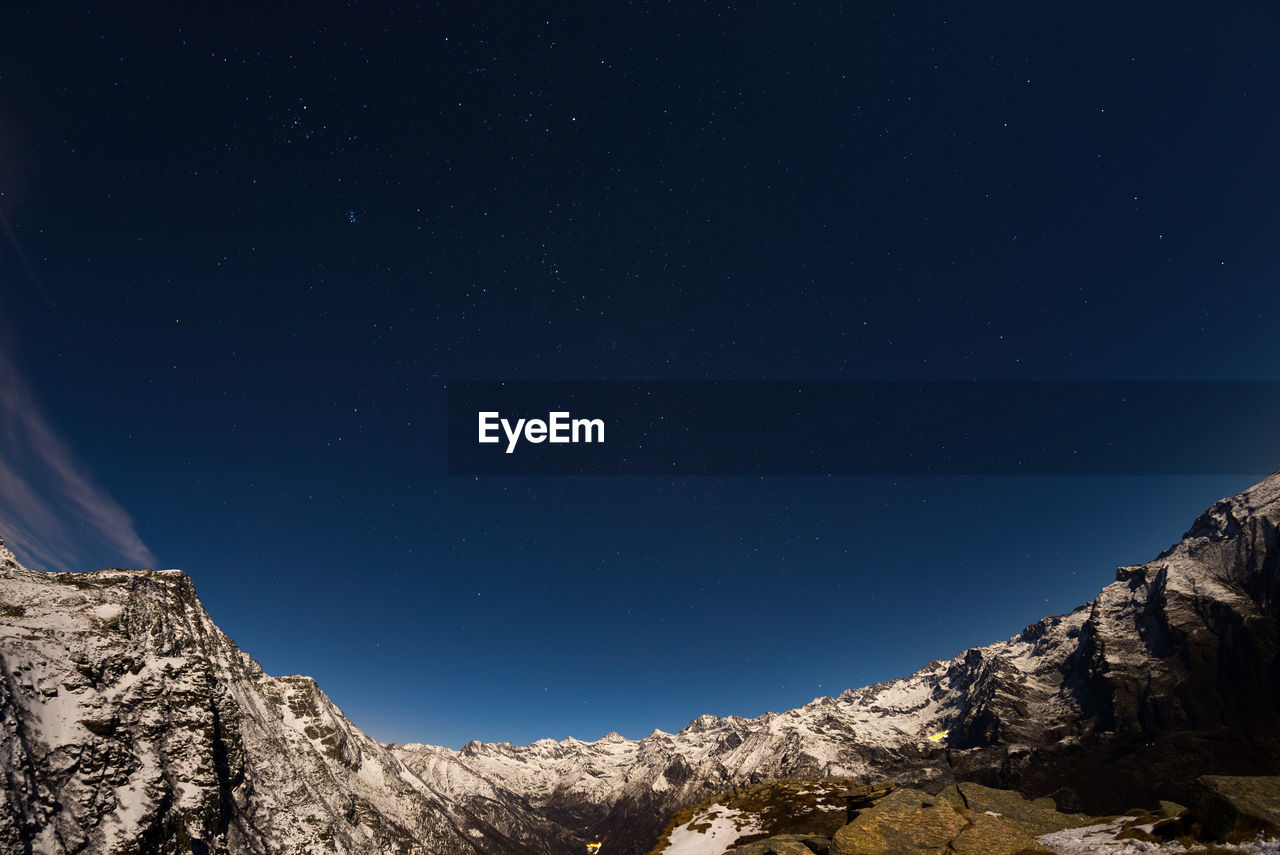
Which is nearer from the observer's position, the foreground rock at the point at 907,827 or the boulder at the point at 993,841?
the boulder at the point at 993,841

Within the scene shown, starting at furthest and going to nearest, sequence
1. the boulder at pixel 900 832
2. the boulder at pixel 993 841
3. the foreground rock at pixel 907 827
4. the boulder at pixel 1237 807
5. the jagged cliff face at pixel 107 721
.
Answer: the jagged cliff face at pixel 107 721
the boulder at pixel 900 832
the foreground rock at pixel 907 827
the boulder at pixel 993 841
the boulder at pixel 1237 807

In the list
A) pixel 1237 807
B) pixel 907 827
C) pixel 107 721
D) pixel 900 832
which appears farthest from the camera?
pixel 107 721

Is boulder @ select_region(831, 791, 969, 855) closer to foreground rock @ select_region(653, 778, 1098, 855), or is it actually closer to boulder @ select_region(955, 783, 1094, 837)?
foreground rock @ select_region(653, 778, 1098, 855)

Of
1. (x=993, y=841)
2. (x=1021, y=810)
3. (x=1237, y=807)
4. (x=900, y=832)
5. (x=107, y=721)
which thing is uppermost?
(x=107, y=721)

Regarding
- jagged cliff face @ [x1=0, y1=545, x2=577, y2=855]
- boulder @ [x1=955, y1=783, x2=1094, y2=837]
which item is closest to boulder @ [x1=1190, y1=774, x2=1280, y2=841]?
boulder @ [x1=955, y1=783, x2=1094, y2=837]

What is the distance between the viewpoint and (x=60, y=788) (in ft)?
129

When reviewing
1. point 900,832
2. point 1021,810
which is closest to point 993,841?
point 900,832

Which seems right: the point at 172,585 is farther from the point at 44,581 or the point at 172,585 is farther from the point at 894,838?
the point at 894,838

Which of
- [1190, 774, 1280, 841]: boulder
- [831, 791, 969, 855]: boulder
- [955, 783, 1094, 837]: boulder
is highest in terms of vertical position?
[1190, 774, 1280, 841]: boulder

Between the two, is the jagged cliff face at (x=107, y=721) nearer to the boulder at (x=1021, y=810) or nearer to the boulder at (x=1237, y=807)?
the boulder at (x=1021, y=810)

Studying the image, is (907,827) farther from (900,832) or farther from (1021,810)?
(1021,810)

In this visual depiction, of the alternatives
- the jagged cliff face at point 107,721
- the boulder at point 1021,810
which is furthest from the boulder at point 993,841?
the jagged cliff face at point 107,721

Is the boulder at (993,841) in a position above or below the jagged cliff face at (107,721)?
below

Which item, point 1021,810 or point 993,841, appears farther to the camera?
point 1021,810
